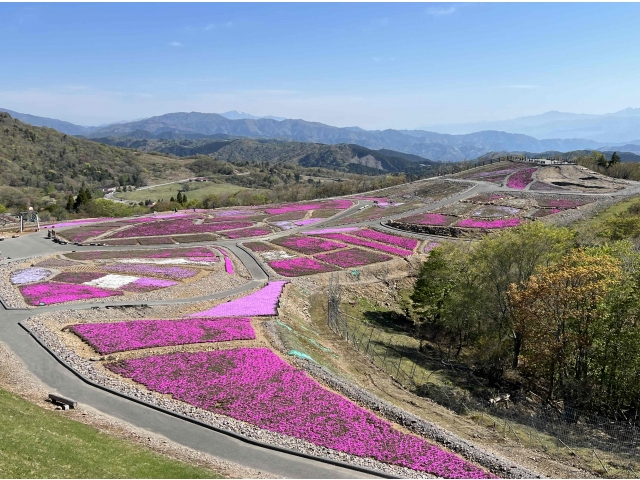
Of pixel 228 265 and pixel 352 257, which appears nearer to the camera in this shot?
pixel 228 265

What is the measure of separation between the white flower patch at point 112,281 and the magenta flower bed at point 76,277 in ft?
3.57

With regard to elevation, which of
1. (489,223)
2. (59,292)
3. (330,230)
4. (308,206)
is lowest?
(59,292)

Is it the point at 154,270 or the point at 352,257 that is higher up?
the point at 352,257

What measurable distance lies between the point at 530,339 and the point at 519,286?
7144mm

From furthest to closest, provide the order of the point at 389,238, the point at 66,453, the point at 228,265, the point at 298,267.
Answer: the point at 389,238 < the point at 298,267 < the point at 228,265 < the point at 66,453

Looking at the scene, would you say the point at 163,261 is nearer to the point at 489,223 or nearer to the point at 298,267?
the point at 298,267

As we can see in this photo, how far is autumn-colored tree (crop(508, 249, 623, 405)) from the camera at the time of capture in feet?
102

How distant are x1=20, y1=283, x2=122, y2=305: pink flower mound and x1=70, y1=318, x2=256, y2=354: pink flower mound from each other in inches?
336

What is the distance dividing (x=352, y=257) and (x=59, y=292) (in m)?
41.5

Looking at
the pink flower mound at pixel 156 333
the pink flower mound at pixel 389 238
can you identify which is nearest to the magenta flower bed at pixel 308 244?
the pink flower mound at pixel 389 238

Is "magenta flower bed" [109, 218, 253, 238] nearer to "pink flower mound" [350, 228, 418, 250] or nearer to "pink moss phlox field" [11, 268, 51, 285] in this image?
"pink flower mound" [350, 228, 418, 250]

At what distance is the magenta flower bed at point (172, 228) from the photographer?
85.3 meters

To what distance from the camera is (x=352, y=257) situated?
235ft

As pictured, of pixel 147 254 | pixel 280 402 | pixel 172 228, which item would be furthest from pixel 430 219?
pixel 280 402
